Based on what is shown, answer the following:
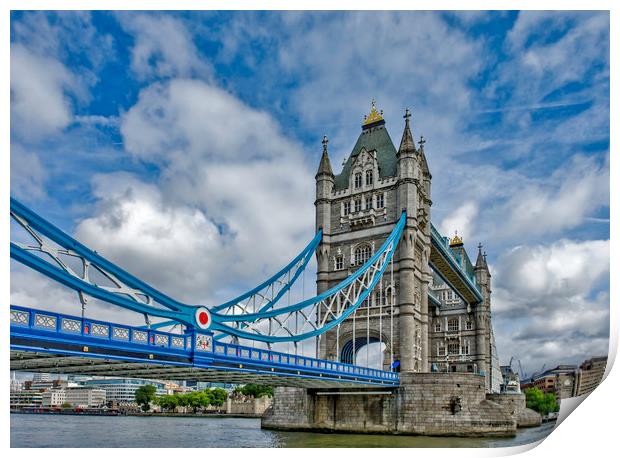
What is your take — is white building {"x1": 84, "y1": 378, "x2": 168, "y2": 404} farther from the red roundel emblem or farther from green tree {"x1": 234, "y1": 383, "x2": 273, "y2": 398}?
the red roundel emblem

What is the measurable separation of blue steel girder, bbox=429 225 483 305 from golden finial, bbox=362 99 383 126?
8309 millimetres

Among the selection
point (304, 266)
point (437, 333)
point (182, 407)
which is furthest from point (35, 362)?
point (182, 407)

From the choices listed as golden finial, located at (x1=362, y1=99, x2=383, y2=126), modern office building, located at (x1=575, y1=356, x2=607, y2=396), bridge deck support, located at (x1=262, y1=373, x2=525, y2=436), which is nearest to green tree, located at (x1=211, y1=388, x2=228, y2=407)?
bridge deck support, located at (x1=262, y1=373, x2=525, y2=436)

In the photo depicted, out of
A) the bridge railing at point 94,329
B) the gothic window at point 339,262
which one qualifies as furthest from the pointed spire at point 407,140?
the bridge railing at point 94,329

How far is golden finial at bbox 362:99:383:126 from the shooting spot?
40750 millimetres

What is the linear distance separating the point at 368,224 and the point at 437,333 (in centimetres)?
2881

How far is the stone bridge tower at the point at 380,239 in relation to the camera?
117ft

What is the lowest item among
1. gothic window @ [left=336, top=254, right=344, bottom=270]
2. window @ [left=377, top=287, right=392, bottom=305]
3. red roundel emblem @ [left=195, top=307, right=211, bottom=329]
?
red roundel emblem @ [left=195, top=307, right=211, bottom=329]

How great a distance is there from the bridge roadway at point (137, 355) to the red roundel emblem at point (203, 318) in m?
0.27

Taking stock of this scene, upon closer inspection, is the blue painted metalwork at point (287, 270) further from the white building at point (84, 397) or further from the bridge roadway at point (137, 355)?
the white building at point (84, 397)

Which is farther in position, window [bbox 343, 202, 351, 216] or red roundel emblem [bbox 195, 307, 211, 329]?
window [bbox 343, 202, 351, 216]
